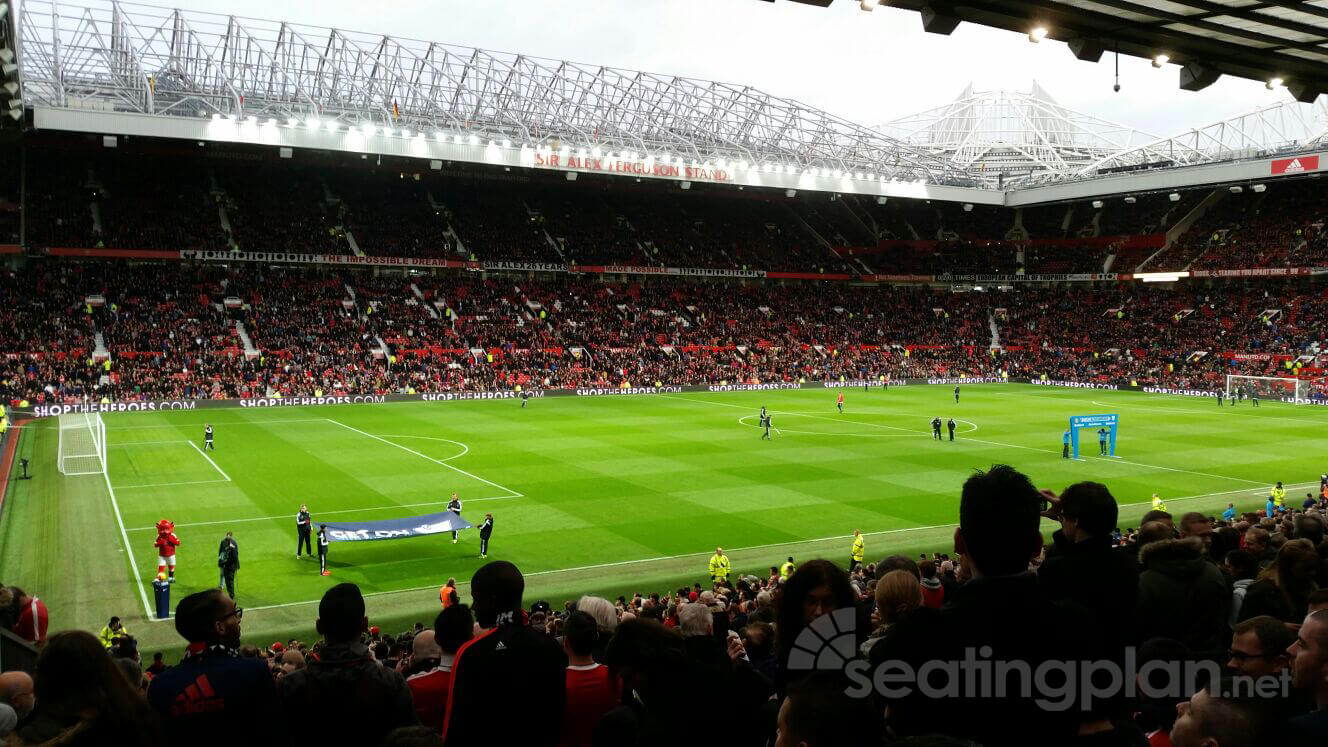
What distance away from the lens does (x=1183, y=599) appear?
6094mm

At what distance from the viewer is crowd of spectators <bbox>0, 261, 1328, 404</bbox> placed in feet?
172

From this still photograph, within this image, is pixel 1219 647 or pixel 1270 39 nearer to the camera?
pixel 1219 647

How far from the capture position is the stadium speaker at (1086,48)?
36.3 feet

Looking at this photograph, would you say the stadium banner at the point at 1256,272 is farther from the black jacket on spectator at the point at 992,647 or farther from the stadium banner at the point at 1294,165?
the black jacket on spectator at the point at 992,647

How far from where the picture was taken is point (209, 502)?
27.2 metres

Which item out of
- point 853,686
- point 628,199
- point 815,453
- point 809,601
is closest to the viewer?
point 853,686

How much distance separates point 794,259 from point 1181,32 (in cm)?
7772

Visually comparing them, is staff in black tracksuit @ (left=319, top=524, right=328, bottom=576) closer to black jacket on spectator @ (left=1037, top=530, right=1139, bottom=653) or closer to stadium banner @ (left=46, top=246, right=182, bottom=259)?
black jacket on spectator @ (left=1037, top=530, right=1139, bottom=653)

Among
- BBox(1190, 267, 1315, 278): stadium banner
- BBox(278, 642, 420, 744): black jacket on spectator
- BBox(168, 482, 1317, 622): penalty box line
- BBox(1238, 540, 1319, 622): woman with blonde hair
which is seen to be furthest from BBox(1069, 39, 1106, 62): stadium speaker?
BBox(1190, 267, 1315, 278): stadium banner

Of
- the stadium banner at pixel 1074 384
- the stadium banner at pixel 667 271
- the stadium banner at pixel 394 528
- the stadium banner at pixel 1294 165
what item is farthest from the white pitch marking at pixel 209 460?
the stadium banner at pixel 1294 165

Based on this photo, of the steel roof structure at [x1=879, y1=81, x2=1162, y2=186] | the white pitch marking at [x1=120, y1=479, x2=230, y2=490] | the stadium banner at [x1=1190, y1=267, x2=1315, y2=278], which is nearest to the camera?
the white pitch marking at [x1=120, y1=479, x2=230, y2=490]

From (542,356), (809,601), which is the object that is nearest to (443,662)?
(809,601)

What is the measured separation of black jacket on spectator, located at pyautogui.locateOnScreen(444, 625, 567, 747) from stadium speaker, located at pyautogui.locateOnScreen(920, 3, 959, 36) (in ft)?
25.6

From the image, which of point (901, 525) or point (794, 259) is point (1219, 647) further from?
point (794, 259)
